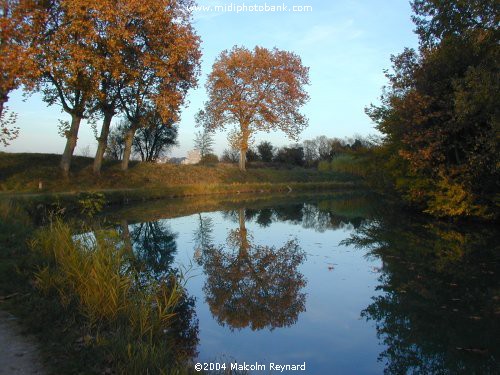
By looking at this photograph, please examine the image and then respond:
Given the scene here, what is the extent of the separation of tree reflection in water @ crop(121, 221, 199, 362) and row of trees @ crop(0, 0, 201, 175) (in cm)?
918

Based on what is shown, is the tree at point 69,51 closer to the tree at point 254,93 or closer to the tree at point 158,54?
the tree at point 158,54

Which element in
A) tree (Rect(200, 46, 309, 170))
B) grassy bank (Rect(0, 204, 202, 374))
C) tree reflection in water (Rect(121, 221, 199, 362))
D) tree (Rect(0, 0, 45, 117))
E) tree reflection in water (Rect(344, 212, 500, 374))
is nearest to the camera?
grassy bank (Rect(0, 204, 202, 374))

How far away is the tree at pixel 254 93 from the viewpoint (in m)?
43.2

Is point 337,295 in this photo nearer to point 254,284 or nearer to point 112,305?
point 254,284

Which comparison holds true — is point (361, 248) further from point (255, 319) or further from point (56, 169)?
point (56, 169)

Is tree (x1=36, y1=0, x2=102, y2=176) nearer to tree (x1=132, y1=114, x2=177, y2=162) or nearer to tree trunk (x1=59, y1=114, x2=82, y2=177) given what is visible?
tree trunk (x1=59, y1=114, x2=82, y2=177)

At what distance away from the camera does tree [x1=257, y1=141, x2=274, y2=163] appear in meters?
63.8

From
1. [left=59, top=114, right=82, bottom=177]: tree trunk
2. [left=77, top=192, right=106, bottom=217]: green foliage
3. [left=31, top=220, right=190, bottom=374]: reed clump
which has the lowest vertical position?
[left=31, top=220, right=190, bottom=374]: reed clump

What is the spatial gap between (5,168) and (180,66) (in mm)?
11664

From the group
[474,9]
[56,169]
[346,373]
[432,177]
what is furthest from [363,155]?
[346,373]

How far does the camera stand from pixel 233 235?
621 inches

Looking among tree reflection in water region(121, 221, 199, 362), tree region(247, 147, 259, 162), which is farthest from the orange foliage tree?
tree region(247, 147, 259, 162)

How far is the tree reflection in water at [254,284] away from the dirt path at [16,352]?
2.86 meters

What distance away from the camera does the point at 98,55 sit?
939 inches
